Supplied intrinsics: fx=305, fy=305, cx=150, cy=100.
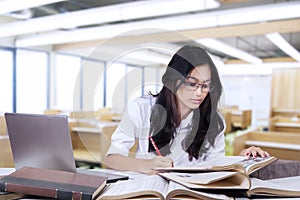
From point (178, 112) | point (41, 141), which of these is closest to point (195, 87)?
point (178, 112)

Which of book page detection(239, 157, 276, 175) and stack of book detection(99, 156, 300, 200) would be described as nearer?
stack of book detection(99, 156, 300, 200)

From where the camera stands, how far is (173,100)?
1.19 meters

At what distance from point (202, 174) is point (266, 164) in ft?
0.77

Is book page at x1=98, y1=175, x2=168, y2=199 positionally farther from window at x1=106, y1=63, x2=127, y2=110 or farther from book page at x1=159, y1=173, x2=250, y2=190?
window at x1=106, y1=63, x2=127, y2=110

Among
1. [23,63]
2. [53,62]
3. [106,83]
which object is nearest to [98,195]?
[106,83]

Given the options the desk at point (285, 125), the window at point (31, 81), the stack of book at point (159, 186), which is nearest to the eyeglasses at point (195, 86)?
the stack of book at point (159, 186)

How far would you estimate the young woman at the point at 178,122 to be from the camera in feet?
3.54

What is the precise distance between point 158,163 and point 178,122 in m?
0.24

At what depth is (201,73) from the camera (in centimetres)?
108

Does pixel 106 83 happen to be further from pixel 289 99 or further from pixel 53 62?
pixel 289 99

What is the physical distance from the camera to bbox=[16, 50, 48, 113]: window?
613cm

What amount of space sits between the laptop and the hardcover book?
95 mm

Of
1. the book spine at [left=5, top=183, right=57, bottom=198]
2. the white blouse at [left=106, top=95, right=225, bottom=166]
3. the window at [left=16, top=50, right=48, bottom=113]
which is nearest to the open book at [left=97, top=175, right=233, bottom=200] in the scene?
the book spine at [left=5, top=183, right=57, bottom=198]

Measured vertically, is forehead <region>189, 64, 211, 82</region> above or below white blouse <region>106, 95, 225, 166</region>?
above
